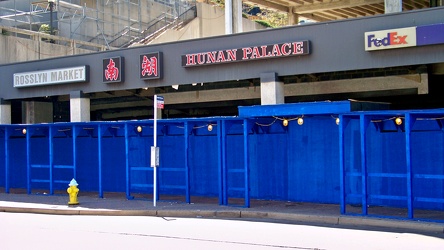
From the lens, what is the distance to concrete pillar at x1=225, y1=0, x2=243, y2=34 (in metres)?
25.1

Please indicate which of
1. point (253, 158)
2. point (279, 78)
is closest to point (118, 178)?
point (253, 158)

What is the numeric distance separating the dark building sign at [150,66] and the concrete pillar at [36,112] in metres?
8.81

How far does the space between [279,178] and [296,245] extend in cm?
727

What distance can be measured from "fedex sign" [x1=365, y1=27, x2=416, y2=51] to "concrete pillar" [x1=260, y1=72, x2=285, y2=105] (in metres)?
3.27

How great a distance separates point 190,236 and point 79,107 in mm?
13638

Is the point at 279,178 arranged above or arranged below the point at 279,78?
below

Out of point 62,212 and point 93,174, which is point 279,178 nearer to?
point 62,212

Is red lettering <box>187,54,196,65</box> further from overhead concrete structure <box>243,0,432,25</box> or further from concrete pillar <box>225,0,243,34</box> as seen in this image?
overhead concrete structure <box>243,0,432,25</box>

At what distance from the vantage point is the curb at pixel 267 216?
42.1ft

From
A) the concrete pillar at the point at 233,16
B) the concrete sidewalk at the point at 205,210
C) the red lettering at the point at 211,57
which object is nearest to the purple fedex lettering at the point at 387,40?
the concrete sidewalk at the point at 205,210

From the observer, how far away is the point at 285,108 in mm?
15695

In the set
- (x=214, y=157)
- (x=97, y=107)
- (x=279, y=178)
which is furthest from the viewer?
(x=97, y=107)

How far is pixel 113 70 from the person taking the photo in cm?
2312

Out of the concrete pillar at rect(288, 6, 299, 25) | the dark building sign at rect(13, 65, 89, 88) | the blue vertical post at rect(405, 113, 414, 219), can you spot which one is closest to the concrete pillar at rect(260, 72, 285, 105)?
the blue vertical post at rect(405, 113, 414, 219)
